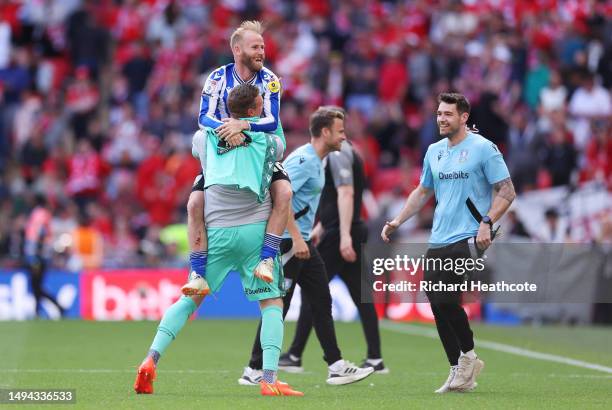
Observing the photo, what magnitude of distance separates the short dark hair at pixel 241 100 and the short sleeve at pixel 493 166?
1884 mm

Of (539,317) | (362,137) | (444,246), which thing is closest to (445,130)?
(444,246)

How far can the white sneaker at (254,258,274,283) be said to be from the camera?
989 centimetres

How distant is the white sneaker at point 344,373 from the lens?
454 inches

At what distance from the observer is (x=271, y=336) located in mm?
10070

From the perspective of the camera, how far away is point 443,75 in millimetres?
25906

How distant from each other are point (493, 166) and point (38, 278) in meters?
13.3

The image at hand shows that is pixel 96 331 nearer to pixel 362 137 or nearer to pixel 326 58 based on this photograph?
pixel 362 137

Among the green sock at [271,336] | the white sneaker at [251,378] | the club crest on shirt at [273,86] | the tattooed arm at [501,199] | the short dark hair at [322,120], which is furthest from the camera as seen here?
the short dark hair at [322,120]

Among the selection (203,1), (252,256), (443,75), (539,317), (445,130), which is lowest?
(539,317)

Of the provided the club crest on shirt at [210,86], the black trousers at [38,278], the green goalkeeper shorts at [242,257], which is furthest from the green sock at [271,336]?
the black trousers at [38,278]

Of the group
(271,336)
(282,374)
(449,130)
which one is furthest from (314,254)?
(271,336)

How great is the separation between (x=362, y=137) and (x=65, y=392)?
15078 mm

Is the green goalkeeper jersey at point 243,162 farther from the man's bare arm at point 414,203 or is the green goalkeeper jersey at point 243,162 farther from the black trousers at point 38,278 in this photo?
the black trousers at point 38,278

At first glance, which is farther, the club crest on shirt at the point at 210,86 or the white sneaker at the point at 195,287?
the club crest on shirt at the point at 210,86
